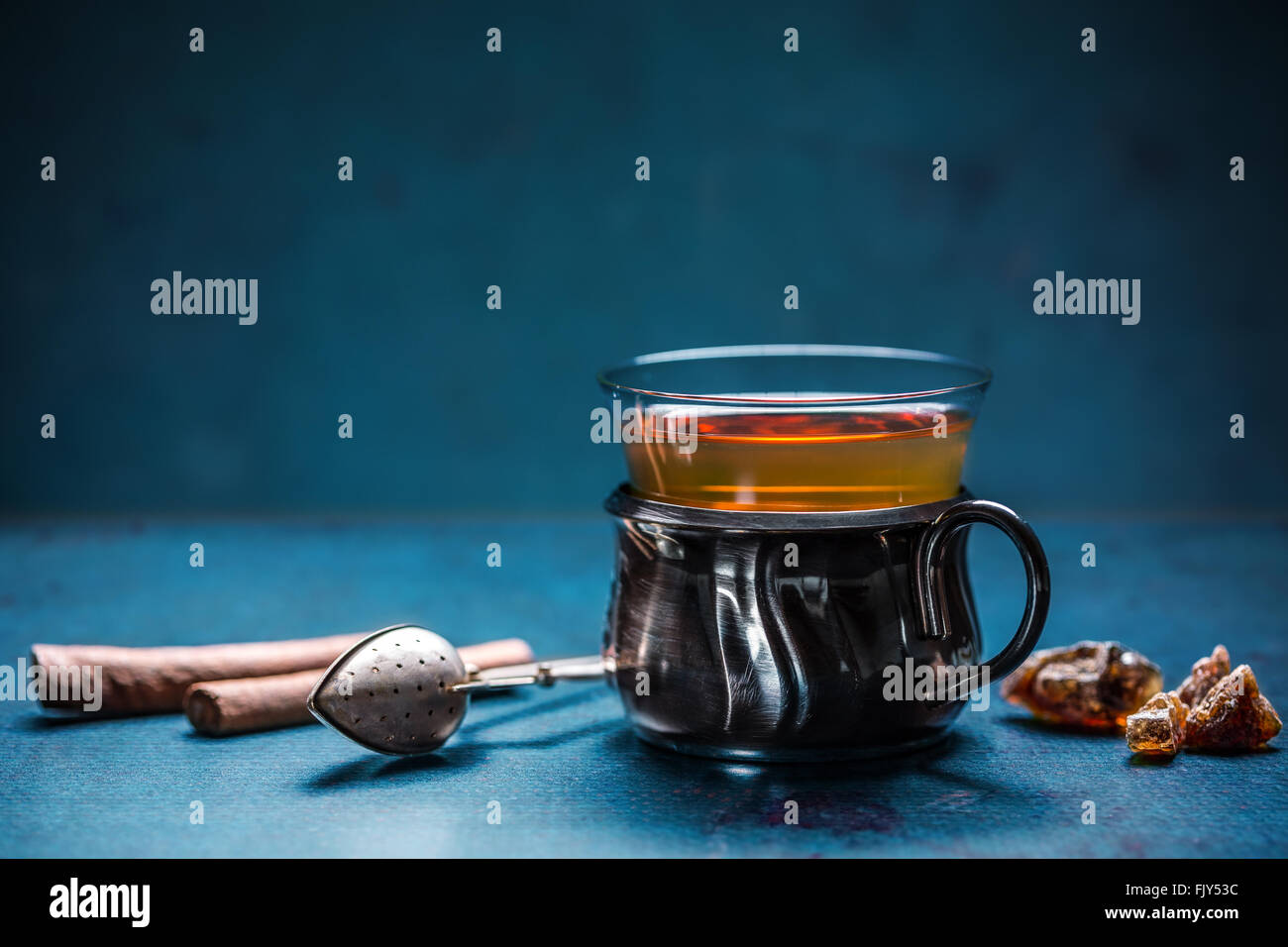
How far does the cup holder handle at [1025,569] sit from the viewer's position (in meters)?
0.88

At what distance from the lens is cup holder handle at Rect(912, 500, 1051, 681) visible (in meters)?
0.88

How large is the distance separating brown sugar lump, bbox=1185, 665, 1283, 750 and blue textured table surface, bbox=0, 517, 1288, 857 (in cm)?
2

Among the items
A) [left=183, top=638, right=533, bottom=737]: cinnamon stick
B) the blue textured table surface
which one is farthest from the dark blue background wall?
[left=183, top=638, right=533, bottom=737]: cinnamon stick

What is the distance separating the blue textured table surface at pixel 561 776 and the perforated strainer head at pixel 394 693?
26mm

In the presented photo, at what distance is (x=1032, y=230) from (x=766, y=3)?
21.7 inches

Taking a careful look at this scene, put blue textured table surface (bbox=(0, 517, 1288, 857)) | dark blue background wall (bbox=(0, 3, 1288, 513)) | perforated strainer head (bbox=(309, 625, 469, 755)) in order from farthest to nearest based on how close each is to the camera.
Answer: dark blue background wall (bbox=(0, 3, 1288, 513)) < perforated strainer head (bbox=(309, 625, 469, 755)) < blue textured table surface (bbox=(0, 517, 1288, 857))

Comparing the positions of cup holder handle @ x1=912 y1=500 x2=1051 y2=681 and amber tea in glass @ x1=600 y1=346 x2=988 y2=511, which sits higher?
amber tea in glass @ x1=600 y1=346 x2=988 y2=511

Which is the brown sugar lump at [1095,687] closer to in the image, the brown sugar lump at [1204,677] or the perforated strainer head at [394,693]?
the brown sugar lump at [1204,677]

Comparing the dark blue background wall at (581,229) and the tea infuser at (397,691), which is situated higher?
the dark blue background wall at (581,229)

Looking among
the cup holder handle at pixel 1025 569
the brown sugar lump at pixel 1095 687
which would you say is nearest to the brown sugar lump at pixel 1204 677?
the brown sugar lump at pixel 1095 687

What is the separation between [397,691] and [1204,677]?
626 millimetres

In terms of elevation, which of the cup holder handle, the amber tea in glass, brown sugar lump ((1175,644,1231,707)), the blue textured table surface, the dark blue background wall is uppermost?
the dark blue background wall

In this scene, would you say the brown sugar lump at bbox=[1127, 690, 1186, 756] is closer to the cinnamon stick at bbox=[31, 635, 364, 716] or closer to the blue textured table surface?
the blue textured table surface

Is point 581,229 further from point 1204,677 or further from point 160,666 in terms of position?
point 1204,677
